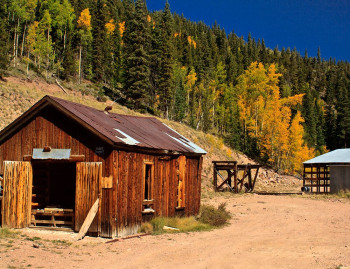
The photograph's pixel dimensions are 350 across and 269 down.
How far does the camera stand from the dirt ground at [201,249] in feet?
31.2

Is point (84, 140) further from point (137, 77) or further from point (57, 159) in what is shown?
point (137, 77)

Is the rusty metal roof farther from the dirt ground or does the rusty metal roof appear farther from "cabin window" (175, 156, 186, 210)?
the dirt ground

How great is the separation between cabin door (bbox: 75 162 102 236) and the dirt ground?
482 mm

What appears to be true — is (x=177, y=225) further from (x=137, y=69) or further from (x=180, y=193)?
(x=137, y=69)

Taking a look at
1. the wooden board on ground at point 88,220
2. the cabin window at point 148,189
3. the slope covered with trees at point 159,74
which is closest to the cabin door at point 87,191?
the wooden board on ground at point 88,220

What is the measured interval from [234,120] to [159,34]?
712 inches

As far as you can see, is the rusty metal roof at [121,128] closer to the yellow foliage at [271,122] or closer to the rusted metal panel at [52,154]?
the rusted metal panel at [52,154]

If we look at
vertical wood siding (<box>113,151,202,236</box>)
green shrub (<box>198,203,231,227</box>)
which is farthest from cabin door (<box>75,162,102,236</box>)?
green shrub (<box>198,203,231,227</box>)

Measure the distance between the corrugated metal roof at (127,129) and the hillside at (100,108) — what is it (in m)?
12.0

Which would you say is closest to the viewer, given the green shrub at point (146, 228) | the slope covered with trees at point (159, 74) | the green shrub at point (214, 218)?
the green shrub at point (146, 228)

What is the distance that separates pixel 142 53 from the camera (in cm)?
5022

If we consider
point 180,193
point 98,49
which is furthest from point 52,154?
point 98,49

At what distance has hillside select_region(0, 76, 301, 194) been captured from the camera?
34.2 m

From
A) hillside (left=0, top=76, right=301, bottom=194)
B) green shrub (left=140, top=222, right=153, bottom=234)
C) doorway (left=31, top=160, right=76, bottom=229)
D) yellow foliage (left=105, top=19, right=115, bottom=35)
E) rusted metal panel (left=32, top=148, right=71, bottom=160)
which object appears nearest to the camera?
rusted metal panel (left=32, top=148, right=71, bottom=160)
